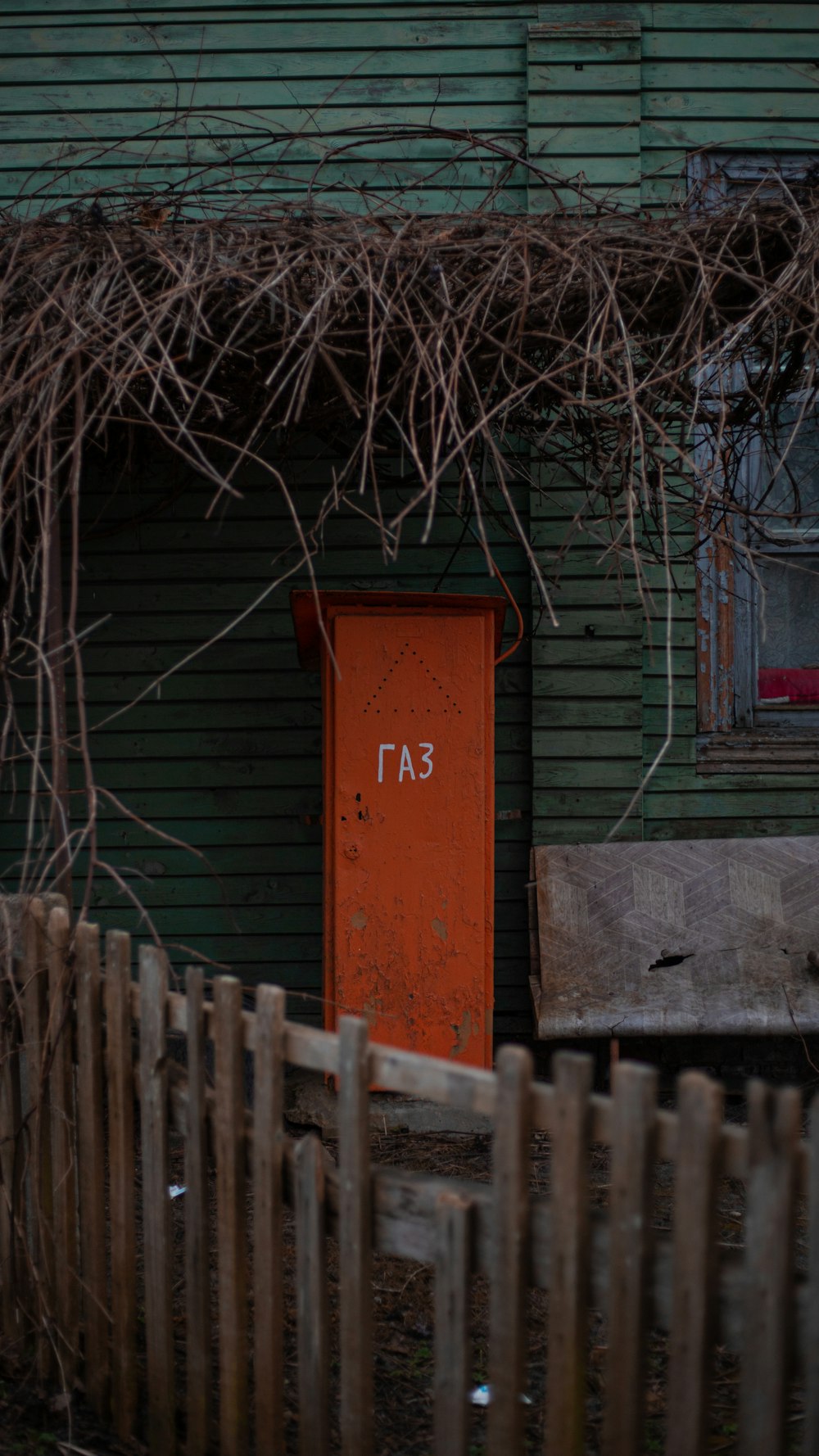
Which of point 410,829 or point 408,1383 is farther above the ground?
point 410,829

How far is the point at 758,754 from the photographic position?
4.86 metres

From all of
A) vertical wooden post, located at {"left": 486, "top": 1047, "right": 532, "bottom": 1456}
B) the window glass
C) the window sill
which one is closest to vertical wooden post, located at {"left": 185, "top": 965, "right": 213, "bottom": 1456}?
vertical wooden post, located at {"left": 486, "top": 1047, "right": 532, "bottom": 1456}

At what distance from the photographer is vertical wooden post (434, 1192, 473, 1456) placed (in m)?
1.76

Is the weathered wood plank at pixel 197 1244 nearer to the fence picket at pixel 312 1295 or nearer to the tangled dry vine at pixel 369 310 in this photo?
the fence picket at pixel 312 1295

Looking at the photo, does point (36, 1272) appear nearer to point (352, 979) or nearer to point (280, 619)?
point (352, 979)

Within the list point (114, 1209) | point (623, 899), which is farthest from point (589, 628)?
point (114, 1209)

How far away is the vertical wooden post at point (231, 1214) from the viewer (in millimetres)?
2027

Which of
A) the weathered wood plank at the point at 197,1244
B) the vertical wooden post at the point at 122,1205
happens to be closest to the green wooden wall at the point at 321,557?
the vertical wooden post at the point at 122,1205

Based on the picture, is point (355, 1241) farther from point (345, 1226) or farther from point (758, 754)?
point (758, 754)

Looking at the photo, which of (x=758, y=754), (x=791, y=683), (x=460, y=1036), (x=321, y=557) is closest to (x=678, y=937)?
(x=758, y=754)

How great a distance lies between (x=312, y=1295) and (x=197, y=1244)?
1.15 feet

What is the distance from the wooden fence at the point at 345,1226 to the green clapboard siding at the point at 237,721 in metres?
2.32

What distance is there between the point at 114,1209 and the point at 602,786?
3064mm

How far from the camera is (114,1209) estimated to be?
2297mm
